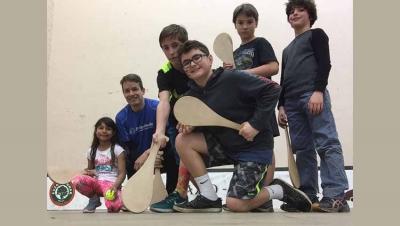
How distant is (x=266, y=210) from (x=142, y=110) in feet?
1.76

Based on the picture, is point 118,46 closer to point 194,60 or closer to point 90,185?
point 90,185

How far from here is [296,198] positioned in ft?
4.18

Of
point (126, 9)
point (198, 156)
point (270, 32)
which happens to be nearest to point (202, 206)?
point (198, 156)

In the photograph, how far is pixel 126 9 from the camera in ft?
7.33

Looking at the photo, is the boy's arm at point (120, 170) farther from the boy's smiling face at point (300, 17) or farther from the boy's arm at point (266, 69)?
the boy's smiling face at point (300, 17)

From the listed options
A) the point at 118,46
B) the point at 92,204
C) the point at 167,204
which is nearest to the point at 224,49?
the point at 167,204

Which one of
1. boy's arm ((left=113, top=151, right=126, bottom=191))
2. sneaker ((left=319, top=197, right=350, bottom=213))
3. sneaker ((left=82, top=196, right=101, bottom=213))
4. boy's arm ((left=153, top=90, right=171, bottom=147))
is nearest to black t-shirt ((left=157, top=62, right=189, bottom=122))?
boy's arm ((left=153, top=90, right=171, bottom=147))

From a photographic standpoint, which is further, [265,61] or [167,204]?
[265,61]

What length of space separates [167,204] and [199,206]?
0.32 ft

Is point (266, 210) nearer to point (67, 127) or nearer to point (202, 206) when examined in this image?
point (202, 206)

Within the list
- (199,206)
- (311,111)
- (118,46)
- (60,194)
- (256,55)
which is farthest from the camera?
(118,46)

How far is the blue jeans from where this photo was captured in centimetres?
127

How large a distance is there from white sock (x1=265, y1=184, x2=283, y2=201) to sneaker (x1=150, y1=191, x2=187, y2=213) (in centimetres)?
22

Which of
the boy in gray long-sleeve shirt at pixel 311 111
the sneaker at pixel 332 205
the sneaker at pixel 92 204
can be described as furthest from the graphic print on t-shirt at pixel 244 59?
the sneaker at pixel 92 204
